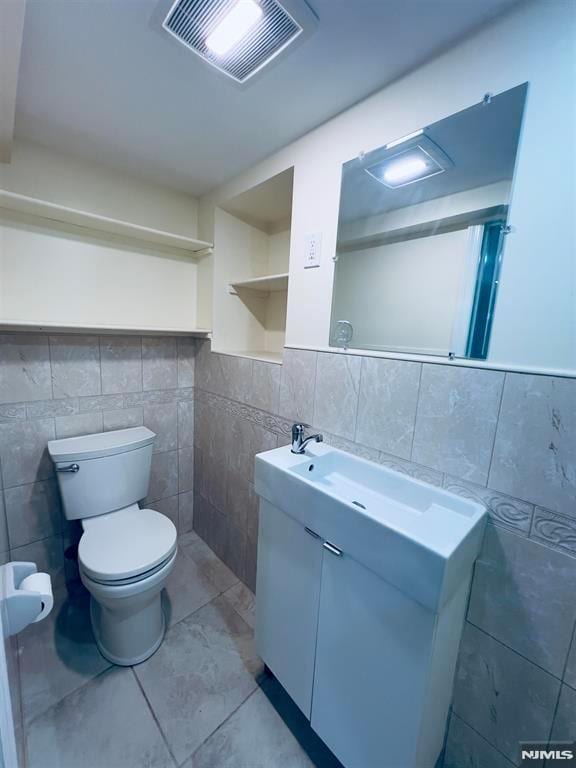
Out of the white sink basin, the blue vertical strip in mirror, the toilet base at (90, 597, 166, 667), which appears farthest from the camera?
the toilet base at (90, 597, 166, 667)

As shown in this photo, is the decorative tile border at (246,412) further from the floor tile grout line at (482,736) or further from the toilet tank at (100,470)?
the floor tile grout line at (482,736)

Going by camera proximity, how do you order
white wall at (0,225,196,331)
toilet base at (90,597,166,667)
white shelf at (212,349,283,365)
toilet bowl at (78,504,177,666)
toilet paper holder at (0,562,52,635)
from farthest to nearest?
white shelf at (212,349,283,365) → white wall at (0,225,196,331) → toilet base at (90,597,166,667) → toilet bowl at (78,504,177,666) → toilet paper holder at (0,562,52,635)

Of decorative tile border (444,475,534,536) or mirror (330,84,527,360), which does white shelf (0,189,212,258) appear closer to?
mirror (330,84,527,360)

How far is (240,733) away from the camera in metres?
1.13

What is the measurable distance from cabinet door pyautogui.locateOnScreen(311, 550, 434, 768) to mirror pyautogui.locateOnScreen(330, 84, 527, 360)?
690 mm

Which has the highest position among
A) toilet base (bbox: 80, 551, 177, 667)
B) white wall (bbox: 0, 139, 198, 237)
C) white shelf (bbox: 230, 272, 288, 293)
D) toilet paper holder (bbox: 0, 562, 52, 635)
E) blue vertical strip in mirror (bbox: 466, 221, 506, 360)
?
white wall (bbox: 0, 139, 198, 237)

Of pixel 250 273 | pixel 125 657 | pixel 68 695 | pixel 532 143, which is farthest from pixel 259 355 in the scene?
pixel 68 695

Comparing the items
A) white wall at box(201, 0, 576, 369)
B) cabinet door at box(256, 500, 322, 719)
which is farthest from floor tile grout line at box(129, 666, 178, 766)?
white wall at box(201, 0, 576, 369)

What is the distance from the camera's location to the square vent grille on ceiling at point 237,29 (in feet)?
2.61

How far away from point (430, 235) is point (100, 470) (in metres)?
1.71

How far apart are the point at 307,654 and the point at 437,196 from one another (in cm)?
155

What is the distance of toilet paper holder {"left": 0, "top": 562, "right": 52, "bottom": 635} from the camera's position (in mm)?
591

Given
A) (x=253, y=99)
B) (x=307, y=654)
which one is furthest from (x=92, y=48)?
(x=307, y=654)

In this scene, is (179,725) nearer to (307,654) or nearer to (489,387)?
(307,654)
